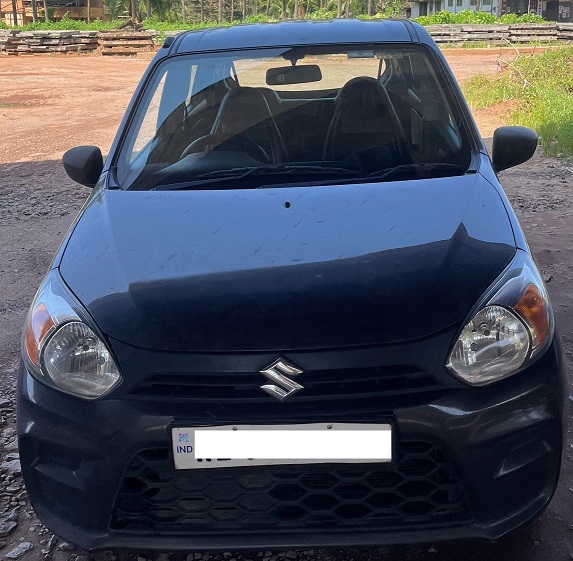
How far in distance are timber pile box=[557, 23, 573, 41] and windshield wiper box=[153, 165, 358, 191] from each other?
29.8 metres

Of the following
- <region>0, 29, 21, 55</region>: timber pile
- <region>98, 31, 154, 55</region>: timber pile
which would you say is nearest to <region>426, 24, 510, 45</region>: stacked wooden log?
<region>98, 31, 154, 55</region>: timber pile

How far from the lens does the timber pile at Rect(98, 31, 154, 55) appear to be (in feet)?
97.9

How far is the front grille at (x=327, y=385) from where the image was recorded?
6.26 feet

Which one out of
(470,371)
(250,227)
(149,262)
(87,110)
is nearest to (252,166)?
(250,227)

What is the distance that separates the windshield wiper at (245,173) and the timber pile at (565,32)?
29.8 metres

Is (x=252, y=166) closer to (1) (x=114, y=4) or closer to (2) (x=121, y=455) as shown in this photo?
(2) (x=121, y=455)

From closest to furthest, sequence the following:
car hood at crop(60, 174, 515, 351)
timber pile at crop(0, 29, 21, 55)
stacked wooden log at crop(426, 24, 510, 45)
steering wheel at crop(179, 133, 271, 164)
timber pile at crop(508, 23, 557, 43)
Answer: car hood at crop(60, 174, 515, 351) → steering wheel at crop(179, 133, 271, 164) → timber pile at crop(508, 23, 557, 43) → timber pile at crop(0, 29, 21, 55) → stacked wooden log at crop(426, 24, 510, 45)

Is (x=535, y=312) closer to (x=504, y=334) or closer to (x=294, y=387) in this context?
(x=504, y=334)

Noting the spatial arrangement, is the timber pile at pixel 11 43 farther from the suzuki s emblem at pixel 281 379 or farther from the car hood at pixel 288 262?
the suzuki s emblem at pixel 281 379

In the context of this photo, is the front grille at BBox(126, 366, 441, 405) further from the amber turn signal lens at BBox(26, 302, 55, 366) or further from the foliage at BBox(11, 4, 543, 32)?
the foliage at BBox(11, 4, 543, 32)

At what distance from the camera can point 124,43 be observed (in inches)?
1176

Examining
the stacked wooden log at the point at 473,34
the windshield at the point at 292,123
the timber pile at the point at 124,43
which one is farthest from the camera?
the stacked wooden log at the point at 473,34

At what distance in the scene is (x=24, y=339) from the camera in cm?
222

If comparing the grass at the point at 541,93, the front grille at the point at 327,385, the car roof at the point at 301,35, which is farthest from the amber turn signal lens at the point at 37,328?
the grass at the point at 541,93
